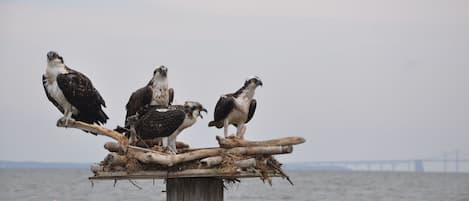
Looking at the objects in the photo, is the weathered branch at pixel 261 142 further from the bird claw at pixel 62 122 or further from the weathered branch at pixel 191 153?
the bird claw at pixel 62 122

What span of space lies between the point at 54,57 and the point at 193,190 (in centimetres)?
405

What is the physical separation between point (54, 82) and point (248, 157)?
3.75 metres

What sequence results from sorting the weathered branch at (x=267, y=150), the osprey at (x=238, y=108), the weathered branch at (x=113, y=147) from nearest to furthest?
1. the weathered branch at (x=267, y=150)
2. the weathered branch at (x=113, y=147)
3. the osprey at (x=238, y=108)

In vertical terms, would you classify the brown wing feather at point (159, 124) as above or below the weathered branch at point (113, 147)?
above

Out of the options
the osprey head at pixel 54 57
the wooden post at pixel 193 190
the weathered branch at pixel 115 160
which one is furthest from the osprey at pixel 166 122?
the osprey head at pixel 54 57

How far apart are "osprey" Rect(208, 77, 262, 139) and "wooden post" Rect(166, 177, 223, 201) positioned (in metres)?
2.69

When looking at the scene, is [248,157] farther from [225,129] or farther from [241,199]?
[241,199]

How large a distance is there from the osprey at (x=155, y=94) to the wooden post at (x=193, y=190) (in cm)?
291

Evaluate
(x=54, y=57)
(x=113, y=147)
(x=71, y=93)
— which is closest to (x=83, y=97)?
(x=71, y=93)

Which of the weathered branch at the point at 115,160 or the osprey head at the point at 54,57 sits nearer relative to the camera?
the weathered branch at the point at 115,160

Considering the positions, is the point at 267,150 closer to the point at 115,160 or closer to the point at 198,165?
the point at 198,165

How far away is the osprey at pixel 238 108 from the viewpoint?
11.4 meters

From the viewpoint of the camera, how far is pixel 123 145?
30.5 feet

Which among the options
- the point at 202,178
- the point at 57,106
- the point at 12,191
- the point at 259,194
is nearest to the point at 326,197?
the point at 259,194
